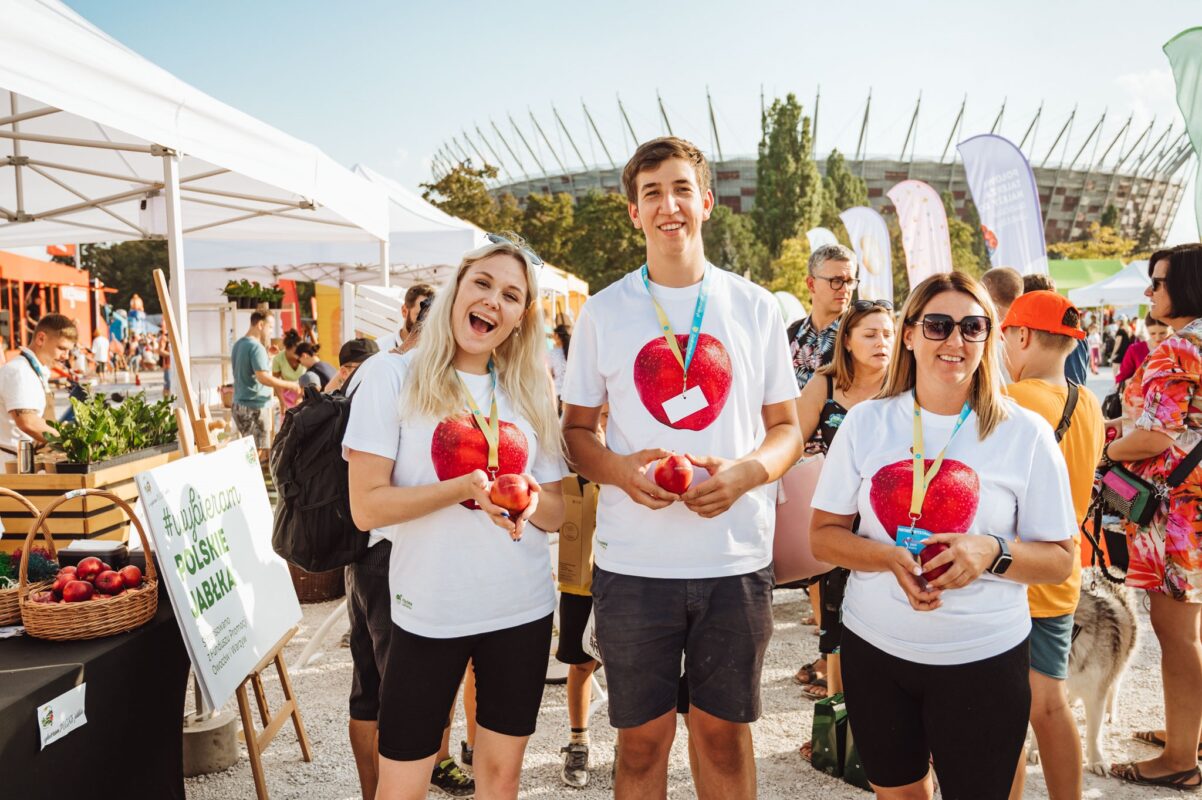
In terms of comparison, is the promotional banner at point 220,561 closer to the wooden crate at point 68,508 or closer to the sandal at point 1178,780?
the wooden crate at point 68,508

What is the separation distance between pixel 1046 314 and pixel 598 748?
2.66 metres

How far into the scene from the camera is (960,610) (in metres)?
2.00

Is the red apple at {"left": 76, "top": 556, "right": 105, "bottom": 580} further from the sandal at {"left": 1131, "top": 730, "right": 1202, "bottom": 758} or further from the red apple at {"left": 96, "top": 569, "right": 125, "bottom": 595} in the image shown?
the sandal at {"left": 1131, "top": 730, "right": 1202, "bottom": 758}

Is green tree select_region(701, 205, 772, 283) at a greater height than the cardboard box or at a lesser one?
greater

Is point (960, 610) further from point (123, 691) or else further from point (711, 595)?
point (123, 691)

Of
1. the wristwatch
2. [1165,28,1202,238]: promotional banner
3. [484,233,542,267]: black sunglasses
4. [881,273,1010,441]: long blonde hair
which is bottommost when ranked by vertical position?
the wristwatch

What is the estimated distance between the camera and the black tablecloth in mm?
2004

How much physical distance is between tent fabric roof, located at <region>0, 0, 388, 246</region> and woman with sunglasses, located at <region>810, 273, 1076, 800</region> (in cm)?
318

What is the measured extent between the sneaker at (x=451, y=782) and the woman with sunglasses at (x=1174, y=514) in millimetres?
2733

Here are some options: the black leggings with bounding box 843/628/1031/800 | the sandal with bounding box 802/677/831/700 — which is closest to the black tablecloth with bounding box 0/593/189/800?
the black leggings with bounding box 843/628/1031/800

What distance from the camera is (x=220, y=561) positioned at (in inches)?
121

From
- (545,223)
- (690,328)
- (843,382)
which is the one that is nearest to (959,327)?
(690,328)

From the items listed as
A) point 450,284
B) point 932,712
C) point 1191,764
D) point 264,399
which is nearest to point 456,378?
point 450,284

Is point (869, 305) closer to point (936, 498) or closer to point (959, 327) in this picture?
point (959, 327)
